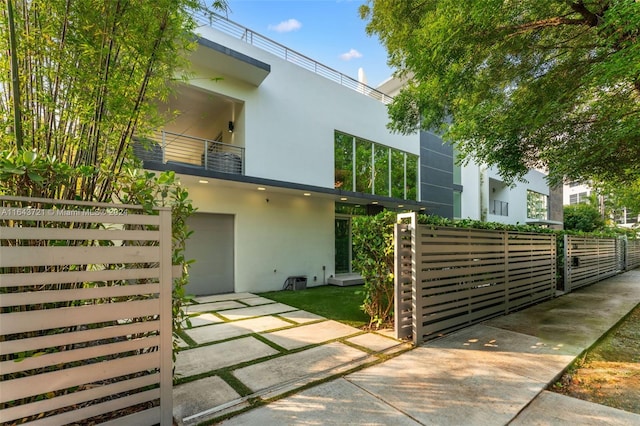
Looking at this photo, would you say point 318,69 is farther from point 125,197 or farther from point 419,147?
point 125,197

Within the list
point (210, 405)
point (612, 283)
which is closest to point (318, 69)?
point (210, 405)

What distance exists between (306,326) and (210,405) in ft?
8.46

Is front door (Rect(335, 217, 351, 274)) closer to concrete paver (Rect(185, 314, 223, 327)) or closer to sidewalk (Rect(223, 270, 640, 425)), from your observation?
concrete paver (Rect(185, 314, 223, 327))

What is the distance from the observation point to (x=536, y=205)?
23.6m

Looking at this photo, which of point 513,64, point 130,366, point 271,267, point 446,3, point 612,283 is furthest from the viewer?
point 612,283

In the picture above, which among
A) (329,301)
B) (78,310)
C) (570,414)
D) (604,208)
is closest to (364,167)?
(329,301)

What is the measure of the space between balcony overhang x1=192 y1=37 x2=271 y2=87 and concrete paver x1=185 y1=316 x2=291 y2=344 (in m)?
5.83

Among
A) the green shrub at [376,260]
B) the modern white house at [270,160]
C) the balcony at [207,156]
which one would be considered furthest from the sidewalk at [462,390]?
the balcony at [207,156]

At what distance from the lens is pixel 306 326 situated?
5023 millimetres

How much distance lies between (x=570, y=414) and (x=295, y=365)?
2534 mm

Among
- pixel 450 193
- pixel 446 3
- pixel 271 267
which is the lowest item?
pixel 271 267

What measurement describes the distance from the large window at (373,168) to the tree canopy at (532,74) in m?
4.21

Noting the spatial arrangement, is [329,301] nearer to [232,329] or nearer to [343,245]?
A: [232,329]

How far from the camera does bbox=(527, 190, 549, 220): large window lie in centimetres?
2272
